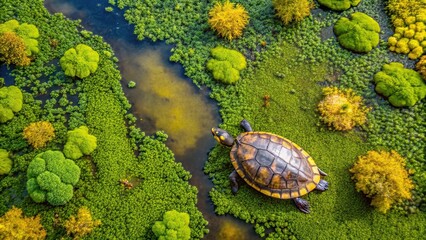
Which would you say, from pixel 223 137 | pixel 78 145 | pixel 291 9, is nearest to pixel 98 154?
pixel 78 145

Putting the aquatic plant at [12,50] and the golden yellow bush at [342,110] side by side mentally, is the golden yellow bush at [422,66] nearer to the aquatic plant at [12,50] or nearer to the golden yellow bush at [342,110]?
the golden yellow bush at [342,110]

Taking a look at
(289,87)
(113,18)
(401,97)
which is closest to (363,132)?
(401,97)

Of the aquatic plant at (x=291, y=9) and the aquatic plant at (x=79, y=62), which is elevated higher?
A: the aquatic plant at (x=291, y=9)

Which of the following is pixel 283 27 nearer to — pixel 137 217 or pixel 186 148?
pixel 186 148

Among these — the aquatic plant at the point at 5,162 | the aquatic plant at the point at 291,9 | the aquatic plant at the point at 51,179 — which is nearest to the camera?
the aquatic plant at the point at 51,179

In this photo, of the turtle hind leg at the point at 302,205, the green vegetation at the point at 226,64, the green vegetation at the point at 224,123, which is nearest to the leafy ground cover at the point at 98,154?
the green vegetation at the point at 224,123

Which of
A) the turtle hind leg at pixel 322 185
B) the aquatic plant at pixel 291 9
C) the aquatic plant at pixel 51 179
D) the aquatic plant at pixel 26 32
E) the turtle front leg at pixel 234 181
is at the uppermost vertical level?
the aquatic plant at pixel 291 9
